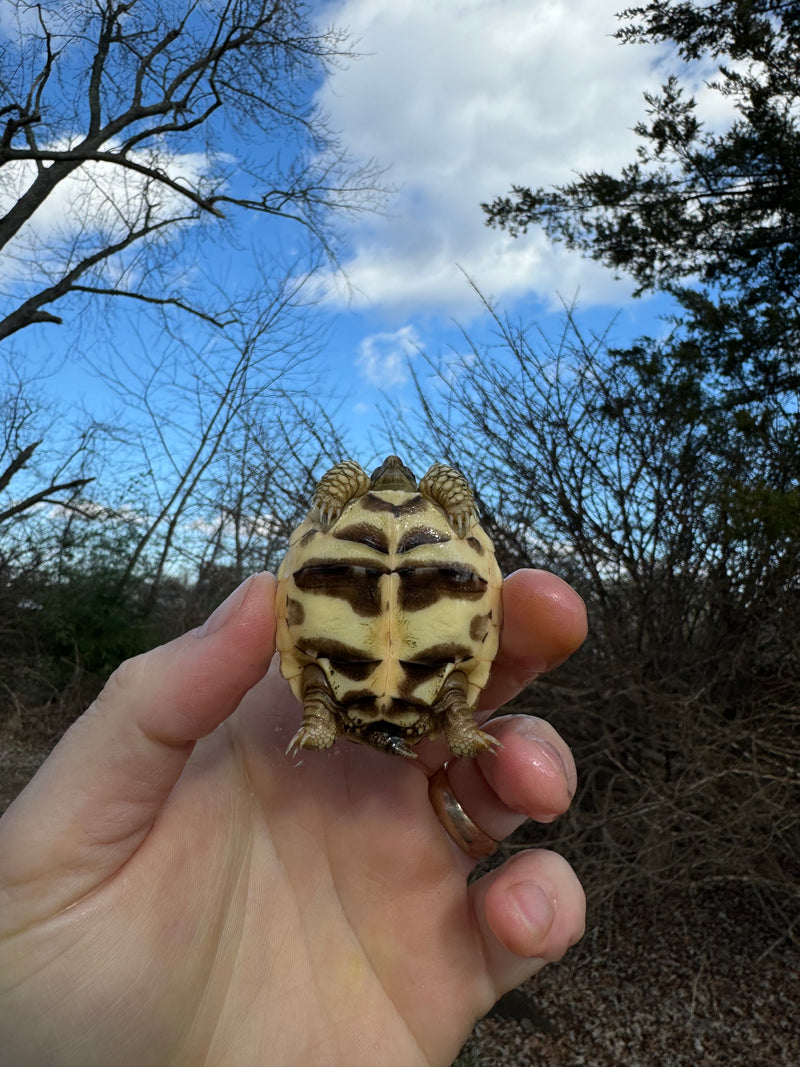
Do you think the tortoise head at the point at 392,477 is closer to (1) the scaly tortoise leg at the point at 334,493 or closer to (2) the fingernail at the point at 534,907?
(1) the scaly tortoise leg at the point at 334,493

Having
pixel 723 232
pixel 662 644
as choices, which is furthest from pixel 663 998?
pixel 723 232

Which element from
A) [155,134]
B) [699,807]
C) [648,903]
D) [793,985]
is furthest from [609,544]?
[155,134]

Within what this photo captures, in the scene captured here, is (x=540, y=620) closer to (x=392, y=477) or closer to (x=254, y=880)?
(x=392, y=477)

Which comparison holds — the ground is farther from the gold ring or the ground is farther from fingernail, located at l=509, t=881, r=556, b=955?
fingernail, located at l=509, t=881, r=556, b=955

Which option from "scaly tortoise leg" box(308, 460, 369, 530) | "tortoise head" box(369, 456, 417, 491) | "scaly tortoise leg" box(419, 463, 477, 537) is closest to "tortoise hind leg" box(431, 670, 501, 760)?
"scaly tortoise leg" box(419, 463, 477, 537)

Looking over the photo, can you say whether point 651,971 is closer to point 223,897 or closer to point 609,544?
point 609,544

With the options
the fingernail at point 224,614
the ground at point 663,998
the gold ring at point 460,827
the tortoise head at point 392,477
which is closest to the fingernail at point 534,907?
the gold ring at point 460,827
